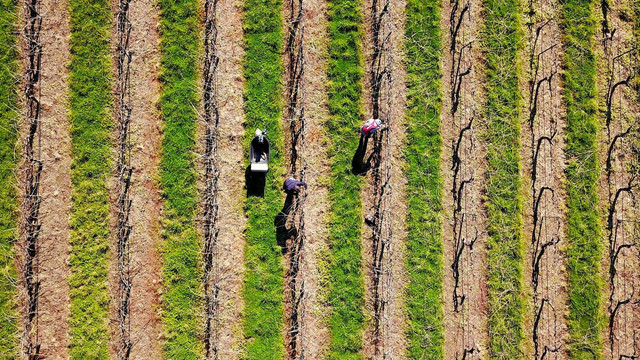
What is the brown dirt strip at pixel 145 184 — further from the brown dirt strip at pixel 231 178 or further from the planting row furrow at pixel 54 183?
the planting row furrow at pixel 54 183

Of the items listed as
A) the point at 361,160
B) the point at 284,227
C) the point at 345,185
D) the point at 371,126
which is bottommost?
the point at 284,227

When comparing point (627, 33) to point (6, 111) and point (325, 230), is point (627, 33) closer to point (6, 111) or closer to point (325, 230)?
point (325, 230)

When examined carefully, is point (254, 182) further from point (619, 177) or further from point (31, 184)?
point (619, 177)

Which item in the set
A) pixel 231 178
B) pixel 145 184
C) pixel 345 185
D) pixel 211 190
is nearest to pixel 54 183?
pixel 145 184

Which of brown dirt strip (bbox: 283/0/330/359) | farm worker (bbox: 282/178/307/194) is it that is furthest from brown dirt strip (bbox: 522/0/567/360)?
farm worker (bbox: 282/178/307/194)

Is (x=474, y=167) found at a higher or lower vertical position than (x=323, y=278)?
higher

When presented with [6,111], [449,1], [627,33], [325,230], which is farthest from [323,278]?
[627,33]

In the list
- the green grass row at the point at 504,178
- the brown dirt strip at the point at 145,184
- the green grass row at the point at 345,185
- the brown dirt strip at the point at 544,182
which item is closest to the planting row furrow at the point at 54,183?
the brown dirt strip at the point at 145,184

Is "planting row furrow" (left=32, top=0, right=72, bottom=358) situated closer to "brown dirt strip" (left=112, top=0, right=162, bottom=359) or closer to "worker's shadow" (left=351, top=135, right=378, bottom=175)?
"brown dirt strip" (left=112, top=0, right=162, bottom=359)
